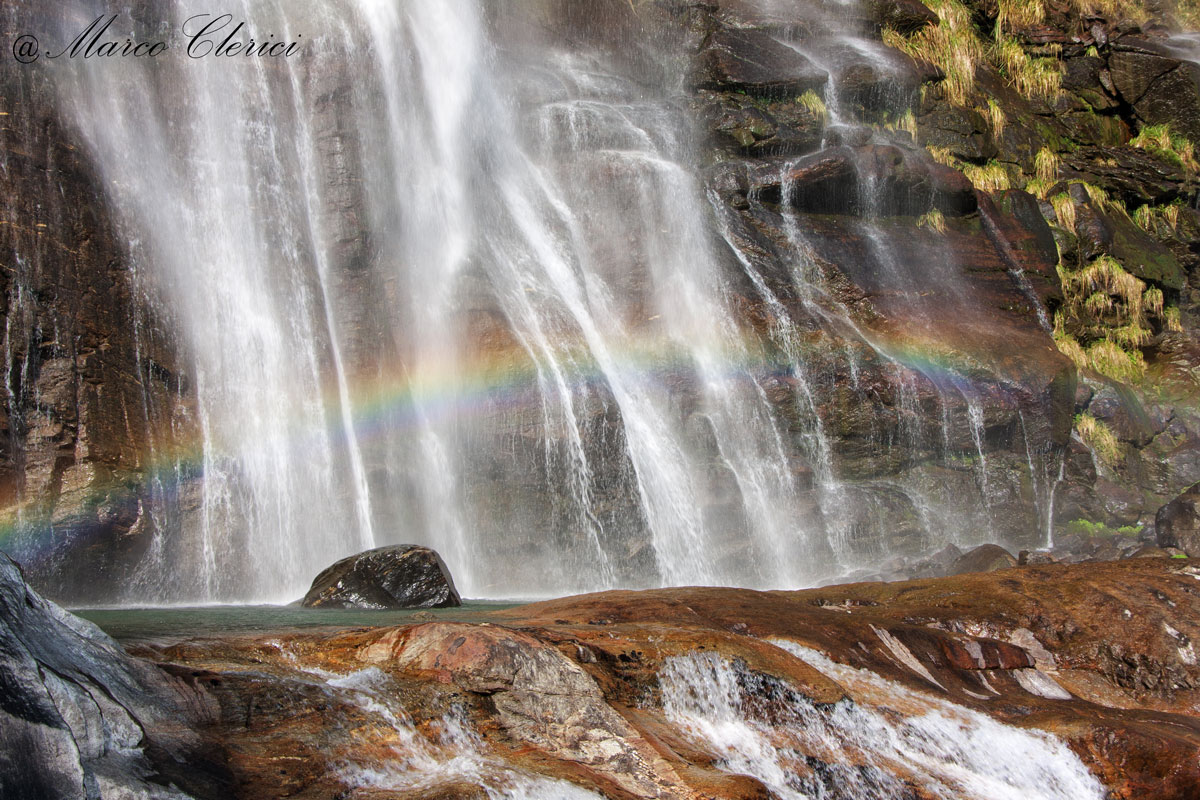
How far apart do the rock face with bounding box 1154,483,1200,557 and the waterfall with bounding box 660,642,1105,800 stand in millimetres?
9260

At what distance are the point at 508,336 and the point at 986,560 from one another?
9.02 m

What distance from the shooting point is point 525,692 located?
5.14 m

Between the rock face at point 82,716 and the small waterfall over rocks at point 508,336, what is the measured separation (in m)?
10.2

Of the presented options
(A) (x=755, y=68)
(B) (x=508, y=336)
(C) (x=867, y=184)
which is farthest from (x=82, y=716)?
(A) (x=755, y=68)

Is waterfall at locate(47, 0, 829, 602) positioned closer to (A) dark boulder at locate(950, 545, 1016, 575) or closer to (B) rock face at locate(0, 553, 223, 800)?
(A) dark boulder at locate(950, 545, 1016, 575)

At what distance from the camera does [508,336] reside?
1647 centimetres

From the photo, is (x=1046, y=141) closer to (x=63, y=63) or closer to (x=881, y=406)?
(x=881, y=406)

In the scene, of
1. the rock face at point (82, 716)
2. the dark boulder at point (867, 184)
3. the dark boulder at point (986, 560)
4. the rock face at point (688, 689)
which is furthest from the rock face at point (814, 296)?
the rock face at point (82, 716)

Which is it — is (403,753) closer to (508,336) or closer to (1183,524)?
(508,336)

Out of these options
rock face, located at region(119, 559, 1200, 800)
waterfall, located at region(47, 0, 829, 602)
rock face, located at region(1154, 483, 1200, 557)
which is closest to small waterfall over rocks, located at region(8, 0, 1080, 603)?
waterfall, located at region(47, 0, 829, 602)

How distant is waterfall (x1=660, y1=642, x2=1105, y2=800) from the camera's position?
5.31 metres

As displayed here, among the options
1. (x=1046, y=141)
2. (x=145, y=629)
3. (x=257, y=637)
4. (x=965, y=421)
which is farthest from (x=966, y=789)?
(x=1046, y=141)

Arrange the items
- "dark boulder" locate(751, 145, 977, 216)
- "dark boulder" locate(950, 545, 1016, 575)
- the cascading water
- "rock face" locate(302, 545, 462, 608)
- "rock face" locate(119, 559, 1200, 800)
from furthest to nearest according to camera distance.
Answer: "dark boulder" locate(751, 145, 977, 216)
"dark boulder" locate(950, 545, 1016, 575)
"rock face" locate(302, 545, 462, 608)
"rock face" locate(119, 559, 1200, 800)
the cascading water

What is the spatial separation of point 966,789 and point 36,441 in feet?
42.2
